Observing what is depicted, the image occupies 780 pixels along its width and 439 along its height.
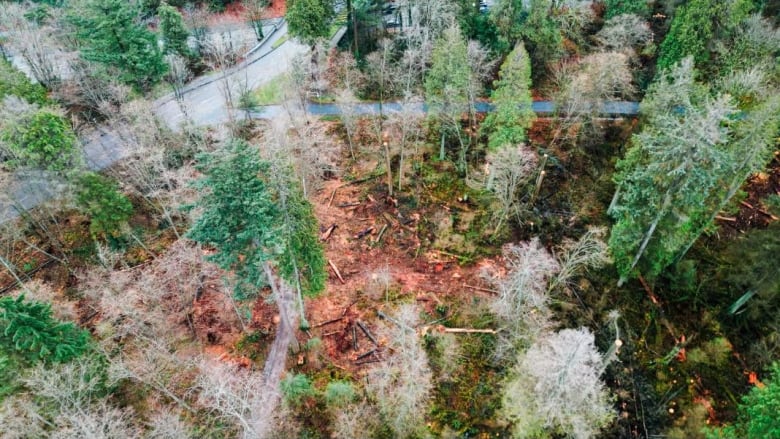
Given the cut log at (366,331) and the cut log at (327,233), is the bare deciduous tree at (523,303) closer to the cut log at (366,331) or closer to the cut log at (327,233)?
the cut log at (366,331)

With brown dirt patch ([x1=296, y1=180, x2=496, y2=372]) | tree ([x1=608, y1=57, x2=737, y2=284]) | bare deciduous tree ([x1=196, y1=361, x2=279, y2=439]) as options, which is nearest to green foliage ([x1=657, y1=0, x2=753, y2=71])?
tree ([x1=608, y1=57, x2=737, y2=284])

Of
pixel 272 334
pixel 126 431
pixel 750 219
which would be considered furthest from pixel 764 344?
pixel 126 431

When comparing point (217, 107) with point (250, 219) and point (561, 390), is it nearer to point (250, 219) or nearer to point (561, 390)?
point (250, 219)

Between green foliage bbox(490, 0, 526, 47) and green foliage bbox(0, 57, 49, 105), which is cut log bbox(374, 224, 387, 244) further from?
green foliage bbox(0, 57, 49, 105)

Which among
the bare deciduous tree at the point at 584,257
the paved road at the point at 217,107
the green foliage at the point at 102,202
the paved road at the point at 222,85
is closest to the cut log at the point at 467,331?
the bare deciduous tree at the point at 584,257

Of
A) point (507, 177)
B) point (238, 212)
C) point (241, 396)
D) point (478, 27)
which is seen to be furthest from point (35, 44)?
point (507, 177)

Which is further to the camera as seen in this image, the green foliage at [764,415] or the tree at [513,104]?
the tree at [513,104]
